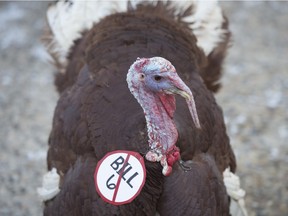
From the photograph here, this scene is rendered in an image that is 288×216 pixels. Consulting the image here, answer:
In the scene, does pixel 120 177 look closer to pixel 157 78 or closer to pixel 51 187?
pixel 157 78

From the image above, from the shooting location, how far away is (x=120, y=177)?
2.78 meters

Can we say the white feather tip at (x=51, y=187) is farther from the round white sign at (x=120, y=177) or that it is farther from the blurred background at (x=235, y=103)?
the blurred background at (x=235, y=103)

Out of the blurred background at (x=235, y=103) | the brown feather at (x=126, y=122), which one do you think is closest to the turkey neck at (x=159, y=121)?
the brown feather at (x=126, y=122)

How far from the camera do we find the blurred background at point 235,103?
187 inches

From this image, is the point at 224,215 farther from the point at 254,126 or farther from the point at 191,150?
the point at 254,126

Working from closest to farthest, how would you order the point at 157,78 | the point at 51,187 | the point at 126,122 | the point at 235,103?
the point at 157,78 < the point at 126,122 < the point at 51,187 < the point at 235,103

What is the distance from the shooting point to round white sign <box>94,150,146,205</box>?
2768 mm

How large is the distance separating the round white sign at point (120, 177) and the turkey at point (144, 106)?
0.21 feet

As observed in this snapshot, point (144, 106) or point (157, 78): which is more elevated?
point (157, 78)

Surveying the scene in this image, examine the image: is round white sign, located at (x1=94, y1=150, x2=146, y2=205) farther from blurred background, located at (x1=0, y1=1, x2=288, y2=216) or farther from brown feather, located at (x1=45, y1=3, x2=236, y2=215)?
blurred background, located at (x1=0, y1=1, x2=288, y2=216)

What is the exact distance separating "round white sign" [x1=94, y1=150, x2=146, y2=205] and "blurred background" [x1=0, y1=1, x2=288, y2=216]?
1.93 metres

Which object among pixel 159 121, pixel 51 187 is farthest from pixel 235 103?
pixel 159 121

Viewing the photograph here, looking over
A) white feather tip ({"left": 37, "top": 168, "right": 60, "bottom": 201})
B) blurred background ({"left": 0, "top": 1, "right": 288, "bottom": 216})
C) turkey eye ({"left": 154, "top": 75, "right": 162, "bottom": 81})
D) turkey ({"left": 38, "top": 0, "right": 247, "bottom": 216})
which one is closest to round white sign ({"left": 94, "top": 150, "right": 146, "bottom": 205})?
turkey ({"left": 38, "top": 0, "right": 247, "bottom": 216})

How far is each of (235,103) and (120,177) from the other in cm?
304
